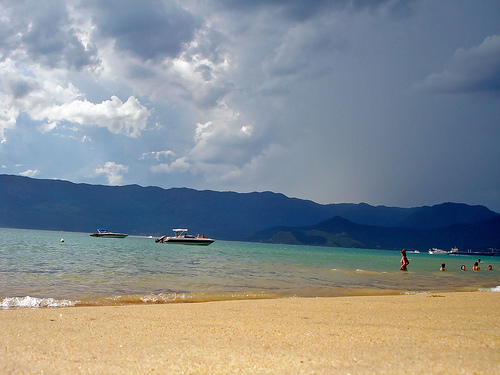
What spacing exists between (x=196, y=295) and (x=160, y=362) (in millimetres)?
8548

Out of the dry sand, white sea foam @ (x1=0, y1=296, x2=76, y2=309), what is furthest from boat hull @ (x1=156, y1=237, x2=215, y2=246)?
the dry sand

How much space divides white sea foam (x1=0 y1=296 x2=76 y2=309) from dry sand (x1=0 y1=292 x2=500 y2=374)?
2.54 metres

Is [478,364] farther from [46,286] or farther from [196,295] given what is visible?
[46,286]

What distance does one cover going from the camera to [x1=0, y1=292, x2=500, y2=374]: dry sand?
3764 mm

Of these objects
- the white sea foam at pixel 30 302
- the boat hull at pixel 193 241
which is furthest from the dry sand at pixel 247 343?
the boat hull at pixel 193 241

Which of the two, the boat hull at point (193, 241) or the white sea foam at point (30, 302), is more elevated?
the white sea foam at point (30, 302)

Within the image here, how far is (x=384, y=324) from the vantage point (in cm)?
633

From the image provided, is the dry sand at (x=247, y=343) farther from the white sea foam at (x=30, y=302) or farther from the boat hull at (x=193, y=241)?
the boat hull at (x=193, y=241)

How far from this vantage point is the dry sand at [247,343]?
3.76 metres

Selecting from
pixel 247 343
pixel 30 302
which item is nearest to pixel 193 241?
pixel 30 302

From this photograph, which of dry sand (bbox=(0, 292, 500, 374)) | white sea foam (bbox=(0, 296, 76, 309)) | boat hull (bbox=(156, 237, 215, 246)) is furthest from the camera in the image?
boat hull (bbox=(156, 237, 215, 246))

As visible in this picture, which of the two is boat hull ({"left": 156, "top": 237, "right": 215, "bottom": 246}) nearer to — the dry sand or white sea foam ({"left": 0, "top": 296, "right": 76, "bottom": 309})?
white sea foam ({"left": 0, "top": 296, "right": 76, "bottom": 309})

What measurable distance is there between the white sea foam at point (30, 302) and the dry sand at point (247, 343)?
2543 millimetres

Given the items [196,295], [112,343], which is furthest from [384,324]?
[196,295]
